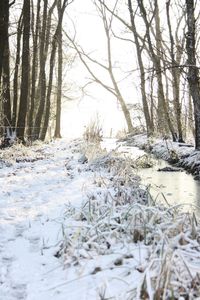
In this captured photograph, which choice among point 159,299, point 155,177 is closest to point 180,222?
point 159,299

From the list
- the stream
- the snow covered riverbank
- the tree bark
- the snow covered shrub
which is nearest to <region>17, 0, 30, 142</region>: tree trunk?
the snow covered shrub

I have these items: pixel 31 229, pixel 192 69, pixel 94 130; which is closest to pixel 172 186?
pixel 192 69

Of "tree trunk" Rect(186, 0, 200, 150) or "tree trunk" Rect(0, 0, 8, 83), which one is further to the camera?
"tree trunk" Rect(186, 0, 200, 150)

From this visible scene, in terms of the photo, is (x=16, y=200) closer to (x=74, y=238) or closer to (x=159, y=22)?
(x=74, y=238)

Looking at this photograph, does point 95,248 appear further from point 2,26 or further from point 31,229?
point 2,26

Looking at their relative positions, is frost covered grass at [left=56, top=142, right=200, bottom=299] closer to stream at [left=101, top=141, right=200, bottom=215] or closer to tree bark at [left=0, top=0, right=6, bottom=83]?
stream at [left=101, top=141, right=200, bottom=215]

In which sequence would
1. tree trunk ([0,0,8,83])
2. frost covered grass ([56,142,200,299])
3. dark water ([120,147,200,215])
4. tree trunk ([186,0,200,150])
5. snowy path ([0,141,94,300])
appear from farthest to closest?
tree trunk ([186,0,200,150]), tree trunk ([0,0,8,83]), dark water ([120,147,200,215]), snowy path ([0,141,94,300]), frost covered grass ([56,142,200,299])

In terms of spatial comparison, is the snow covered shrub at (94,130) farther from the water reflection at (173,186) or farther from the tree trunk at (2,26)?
the tree trunk at (2,26)

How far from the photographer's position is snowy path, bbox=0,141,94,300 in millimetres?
3301

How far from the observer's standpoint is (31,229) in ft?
15.2

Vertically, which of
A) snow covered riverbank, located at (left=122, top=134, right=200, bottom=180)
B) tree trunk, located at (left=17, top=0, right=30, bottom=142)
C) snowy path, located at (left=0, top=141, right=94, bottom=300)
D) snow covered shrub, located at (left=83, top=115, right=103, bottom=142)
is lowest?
snowy path, located at (left=0, top=141, right=94, bottom=300)

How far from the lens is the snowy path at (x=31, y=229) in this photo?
3.30 m

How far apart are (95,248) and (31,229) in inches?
42.2

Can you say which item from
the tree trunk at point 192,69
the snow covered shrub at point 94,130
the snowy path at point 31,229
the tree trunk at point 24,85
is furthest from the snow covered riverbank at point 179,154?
the tree trunk at point 24,85
